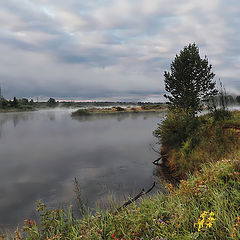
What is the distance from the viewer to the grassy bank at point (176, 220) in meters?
4.00


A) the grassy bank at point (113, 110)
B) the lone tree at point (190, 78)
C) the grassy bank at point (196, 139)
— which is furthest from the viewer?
the grassy bank at point (113, 110)

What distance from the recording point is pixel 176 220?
4.50 metres

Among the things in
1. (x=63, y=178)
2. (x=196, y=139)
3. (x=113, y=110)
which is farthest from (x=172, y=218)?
(x=113, y=110)

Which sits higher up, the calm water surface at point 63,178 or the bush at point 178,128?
the bush at point 178,128

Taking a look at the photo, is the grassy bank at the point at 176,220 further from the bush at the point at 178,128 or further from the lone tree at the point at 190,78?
the lone tree at the point at 190,78

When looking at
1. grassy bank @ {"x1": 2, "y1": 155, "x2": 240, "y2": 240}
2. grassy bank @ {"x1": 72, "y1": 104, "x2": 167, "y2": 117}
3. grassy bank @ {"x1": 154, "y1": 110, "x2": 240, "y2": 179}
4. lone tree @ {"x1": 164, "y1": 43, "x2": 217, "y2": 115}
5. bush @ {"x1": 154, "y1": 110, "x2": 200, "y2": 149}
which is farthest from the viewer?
grassy bank @ {"x1": 72, "y1": 104, "x2": 167, "y2": 117}

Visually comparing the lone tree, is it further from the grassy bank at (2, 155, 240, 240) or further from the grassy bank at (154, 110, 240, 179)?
the grassy bank at (2, 155, 240, 240)

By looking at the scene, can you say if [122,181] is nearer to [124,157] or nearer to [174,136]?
[174,136]

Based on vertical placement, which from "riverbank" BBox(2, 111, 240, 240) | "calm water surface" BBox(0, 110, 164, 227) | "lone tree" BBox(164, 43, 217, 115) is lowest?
"calm water surface" BBox(0, 110, 164, 227)

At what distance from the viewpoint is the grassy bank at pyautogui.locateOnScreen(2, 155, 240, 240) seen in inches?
158

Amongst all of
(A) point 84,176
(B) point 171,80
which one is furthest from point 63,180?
(B) point 171,80

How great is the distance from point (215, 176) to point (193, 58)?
29171 millimetres

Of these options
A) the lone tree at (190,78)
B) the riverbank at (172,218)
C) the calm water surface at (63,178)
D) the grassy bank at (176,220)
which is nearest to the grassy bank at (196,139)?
the calm water surface at (63,178)

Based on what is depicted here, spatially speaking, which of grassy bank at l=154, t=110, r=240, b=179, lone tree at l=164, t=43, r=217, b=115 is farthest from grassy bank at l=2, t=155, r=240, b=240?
lone tree at l=164, t=43, r=217, b=115
